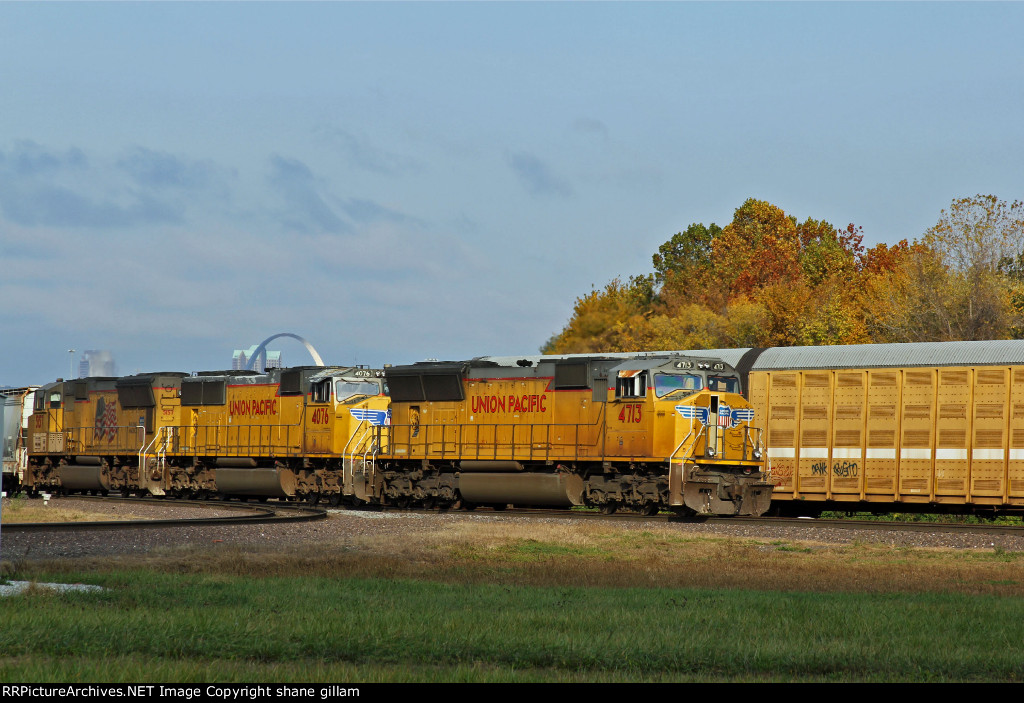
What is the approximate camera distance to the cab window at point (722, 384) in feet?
88.5

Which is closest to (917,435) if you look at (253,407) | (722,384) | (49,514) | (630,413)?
(722,384)

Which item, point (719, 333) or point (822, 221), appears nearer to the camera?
point (719, 333)

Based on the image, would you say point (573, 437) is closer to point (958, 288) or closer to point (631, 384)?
point (631, 384)

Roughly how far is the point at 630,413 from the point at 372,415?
9.12m

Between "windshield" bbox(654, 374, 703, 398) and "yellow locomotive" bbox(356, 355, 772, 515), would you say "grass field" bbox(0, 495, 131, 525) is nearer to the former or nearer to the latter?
"yellow locomotive" bbox(356, 355, 772, 515)

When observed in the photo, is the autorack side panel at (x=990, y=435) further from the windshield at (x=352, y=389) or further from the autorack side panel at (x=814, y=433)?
the windshield at (x=352, y=389)

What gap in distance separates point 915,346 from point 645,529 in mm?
8578

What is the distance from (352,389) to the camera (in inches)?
1314

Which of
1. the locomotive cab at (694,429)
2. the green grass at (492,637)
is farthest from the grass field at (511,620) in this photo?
the locomotive cab at (694,429)

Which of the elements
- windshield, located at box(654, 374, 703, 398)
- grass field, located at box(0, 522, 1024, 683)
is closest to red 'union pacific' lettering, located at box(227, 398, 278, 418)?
windshield, located at box(654, 374, 703, 398)

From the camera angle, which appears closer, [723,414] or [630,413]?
[723,414]

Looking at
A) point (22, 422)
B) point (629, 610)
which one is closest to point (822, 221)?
point (22, 422)
